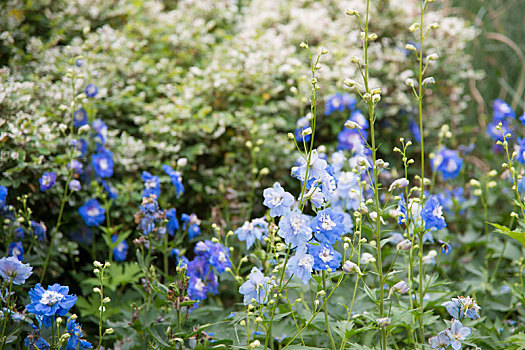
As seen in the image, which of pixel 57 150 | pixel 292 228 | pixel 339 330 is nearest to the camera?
pixel 292 228

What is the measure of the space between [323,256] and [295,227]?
0.59 ft

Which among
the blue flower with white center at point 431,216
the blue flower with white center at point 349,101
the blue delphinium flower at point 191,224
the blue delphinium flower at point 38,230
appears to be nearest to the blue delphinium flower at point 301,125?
the blue flower with white center at point 349,101

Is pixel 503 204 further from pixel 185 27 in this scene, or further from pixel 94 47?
pixel 94 47

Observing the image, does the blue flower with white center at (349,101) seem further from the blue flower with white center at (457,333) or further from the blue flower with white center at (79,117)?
the blue flower with white center at (457,333)

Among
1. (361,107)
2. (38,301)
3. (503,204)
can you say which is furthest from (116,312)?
(503,204)

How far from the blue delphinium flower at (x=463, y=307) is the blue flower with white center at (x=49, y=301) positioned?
1281 mm

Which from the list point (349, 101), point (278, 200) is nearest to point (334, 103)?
point (349, 101)

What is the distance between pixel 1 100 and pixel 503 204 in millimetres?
3274

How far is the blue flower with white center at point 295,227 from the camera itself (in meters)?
1.44

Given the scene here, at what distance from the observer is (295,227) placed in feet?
4.72

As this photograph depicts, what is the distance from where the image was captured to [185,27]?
12.7ft

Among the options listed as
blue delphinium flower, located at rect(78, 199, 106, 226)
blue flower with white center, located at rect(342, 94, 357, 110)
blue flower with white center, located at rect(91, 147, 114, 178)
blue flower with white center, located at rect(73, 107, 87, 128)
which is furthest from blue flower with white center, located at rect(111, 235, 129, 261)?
blue flower with white center, located at rect(342, 94, 357, 110)

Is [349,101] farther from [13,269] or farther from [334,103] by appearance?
[13,269]

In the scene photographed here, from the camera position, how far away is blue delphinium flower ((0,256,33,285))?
1614 mm
